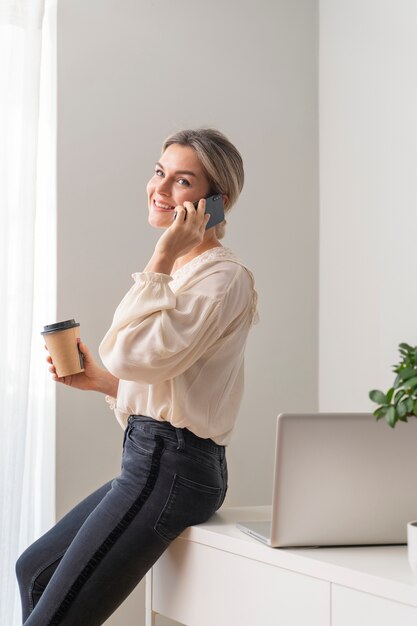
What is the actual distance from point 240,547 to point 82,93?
1385 millimetres

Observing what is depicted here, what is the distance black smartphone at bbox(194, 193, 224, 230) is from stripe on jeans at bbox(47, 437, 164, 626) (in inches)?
17.7

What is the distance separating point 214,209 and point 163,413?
43 cm

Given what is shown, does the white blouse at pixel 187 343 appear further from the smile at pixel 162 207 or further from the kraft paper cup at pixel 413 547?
the kraft paper cup at pixel 413 547

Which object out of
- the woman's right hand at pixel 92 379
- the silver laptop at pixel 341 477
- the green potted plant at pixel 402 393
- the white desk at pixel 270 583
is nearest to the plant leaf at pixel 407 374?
the green potted plant at pixel 402 393

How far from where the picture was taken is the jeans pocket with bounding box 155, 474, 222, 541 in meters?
1.49

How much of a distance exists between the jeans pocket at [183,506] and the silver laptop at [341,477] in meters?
0.25

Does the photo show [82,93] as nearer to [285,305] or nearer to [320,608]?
[285,305]

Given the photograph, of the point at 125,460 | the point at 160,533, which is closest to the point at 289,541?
the point at 160,533

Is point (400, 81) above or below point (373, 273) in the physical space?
above

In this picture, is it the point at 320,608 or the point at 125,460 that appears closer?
the point at 320,608

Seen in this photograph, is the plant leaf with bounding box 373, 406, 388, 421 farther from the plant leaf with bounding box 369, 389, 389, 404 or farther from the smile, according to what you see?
the smile

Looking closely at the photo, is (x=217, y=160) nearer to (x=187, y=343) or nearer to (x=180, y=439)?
(x=187, y=343)

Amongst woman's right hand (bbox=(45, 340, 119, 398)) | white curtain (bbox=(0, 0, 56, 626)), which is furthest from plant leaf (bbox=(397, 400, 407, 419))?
white curtain (bbox=(0, 0, 56, 626))

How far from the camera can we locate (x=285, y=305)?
2.64 m
